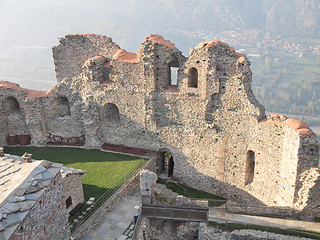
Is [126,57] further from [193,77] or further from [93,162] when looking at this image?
[93,162]

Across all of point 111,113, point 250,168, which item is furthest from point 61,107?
point 250,168

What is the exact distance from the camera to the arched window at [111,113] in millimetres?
21906

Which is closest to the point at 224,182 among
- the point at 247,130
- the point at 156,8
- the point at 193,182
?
the point at 193,182

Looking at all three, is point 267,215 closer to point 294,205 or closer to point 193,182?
point 294,205

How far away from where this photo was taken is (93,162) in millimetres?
20562

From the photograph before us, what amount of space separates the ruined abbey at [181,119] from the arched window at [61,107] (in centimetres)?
7

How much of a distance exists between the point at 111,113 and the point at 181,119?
531 cm

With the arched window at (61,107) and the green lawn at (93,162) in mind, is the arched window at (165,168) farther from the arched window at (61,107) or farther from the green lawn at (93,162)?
the arched window at (61,107)

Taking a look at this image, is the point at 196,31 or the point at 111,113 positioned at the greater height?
the point at 196,31

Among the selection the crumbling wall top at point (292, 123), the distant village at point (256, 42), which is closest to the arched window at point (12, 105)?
the crumbling wall top at point (292, 123)

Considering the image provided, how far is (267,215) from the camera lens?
50.7 feet

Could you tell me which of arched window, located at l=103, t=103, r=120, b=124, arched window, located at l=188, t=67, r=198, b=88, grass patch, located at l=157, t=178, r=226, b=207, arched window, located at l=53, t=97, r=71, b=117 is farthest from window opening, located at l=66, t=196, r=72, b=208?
arched window, located at l=188, t=67, r=198, b=88

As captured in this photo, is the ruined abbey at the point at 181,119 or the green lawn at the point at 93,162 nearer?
the ruined abbey at the point at 181,119

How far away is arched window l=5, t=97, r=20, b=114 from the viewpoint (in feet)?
75.1
